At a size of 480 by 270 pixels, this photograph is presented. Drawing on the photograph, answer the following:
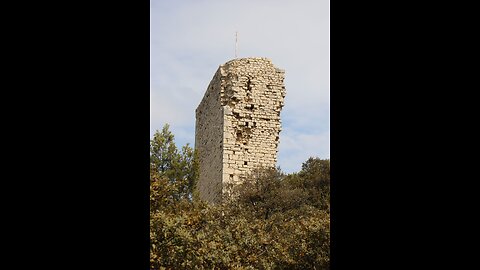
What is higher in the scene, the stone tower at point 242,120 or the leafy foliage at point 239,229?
the stone tower at point 242,120

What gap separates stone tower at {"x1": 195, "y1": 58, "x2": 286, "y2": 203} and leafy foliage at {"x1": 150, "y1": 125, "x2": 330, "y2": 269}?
699mm

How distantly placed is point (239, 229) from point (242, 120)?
341 inches

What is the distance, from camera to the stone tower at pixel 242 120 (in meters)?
21.6

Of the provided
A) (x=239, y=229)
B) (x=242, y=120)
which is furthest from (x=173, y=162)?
(x=239, y=229)

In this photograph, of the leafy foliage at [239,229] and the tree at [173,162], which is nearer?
the leafy foliage at [239,229]

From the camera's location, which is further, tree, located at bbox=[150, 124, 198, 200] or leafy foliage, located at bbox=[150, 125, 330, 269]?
tree, located at bbox=[150, 124, 198, 200]

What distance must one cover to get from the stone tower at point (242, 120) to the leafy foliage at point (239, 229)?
0.70 metres

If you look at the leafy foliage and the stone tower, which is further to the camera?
the stone tower

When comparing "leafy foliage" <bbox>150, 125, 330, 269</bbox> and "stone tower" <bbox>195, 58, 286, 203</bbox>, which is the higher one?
"stone tower" <bbox>195, 58, 286, 203</bbox>

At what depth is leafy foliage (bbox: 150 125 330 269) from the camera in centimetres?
1171

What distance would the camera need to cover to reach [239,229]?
14.0m

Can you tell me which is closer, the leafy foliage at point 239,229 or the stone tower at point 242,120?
the leafy foliage at point 239,229
